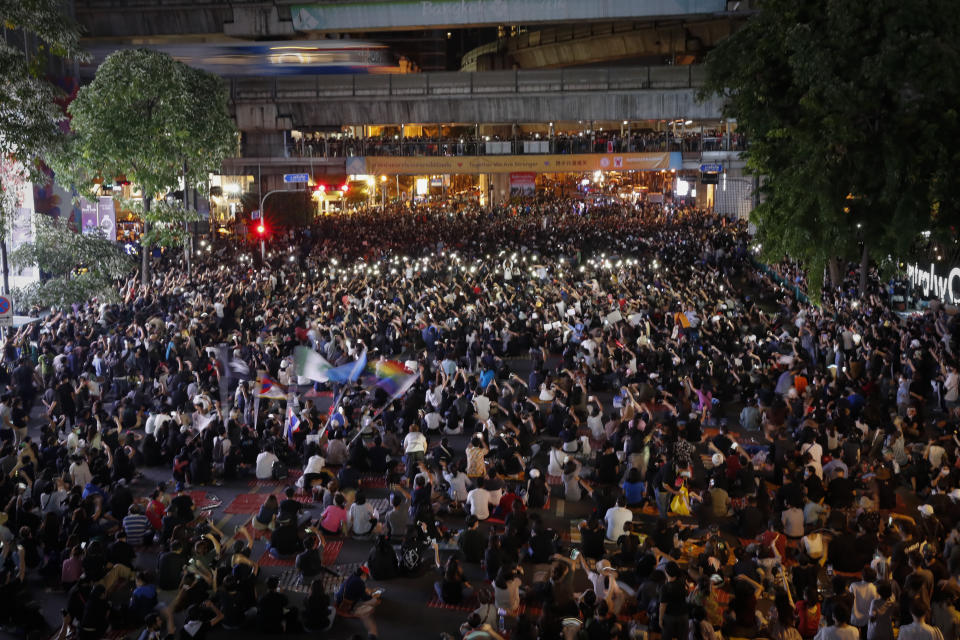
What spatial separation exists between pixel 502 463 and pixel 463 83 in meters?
36.3

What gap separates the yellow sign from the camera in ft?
145

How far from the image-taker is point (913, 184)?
18.7m

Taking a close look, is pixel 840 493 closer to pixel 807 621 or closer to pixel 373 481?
pixel 807 621

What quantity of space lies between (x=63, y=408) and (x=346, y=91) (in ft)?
111

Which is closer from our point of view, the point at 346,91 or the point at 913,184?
the point at 913,184

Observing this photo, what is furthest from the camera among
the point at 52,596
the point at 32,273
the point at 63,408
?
the point at 32,273

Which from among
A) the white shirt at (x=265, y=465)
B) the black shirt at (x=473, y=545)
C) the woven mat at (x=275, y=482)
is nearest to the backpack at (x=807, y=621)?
the black shirt at (x=473, y=545)

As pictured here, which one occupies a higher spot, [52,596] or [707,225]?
[707,225]

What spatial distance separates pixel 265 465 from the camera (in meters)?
13.1

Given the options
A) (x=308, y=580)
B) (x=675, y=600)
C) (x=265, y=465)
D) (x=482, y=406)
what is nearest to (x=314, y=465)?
(x=265, y=465)

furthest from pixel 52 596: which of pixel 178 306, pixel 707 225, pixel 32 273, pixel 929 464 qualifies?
pixel 707 225

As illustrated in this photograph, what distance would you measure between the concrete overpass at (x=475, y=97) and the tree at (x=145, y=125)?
70.0 feet

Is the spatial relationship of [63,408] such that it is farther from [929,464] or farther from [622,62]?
[622,62]

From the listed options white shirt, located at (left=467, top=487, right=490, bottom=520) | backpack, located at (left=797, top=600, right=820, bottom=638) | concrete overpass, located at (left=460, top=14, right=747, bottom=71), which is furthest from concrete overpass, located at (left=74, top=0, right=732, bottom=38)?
backpack, located at (left=797, top=600, right=820, bottom=638)
